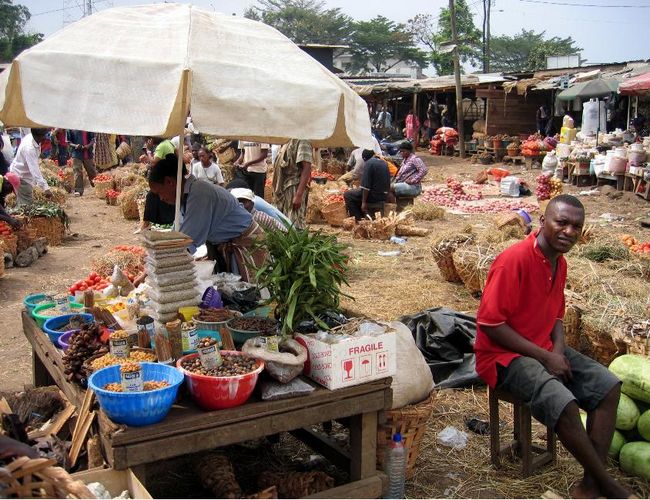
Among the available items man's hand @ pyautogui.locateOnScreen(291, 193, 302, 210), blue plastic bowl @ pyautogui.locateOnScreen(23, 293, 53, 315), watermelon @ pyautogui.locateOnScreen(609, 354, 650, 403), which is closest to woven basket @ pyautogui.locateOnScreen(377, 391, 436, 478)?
watermelon @ pyautogui.locateOnScreen(609, 354, 650, 403)

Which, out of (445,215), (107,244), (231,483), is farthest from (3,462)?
(445,215)

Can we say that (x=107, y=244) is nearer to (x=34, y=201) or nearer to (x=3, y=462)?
(x=34, y=201)

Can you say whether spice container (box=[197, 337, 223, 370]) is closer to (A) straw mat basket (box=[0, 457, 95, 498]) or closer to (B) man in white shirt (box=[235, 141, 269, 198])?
(A) straw mat basket (box=[0, 457, 95, 498])

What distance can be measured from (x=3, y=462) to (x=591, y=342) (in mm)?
4556

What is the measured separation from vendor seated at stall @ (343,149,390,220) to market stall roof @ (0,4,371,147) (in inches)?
300

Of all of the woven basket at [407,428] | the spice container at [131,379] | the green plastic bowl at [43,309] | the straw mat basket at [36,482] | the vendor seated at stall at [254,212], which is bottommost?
the woven basket at [407,428]

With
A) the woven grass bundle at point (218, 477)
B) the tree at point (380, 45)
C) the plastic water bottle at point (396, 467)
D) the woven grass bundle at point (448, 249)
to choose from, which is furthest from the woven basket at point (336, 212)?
the tree at point (380, 45)

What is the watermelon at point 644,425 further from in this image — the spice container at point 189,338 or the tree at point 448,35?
Result: the tree at point 448,35

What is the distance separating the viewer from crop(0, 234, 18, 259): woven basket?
9.34m

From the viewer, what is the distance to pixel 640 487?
3869 mm

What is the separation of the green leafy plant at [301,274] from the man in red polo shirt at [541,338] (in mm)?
888

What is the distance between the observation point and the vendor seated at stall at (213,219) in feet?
16.0

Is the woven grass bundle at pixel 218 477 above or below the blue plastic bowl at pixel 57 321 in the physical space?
below

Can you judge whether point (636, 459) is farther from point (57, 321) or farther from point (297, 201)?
point (297, 201)
